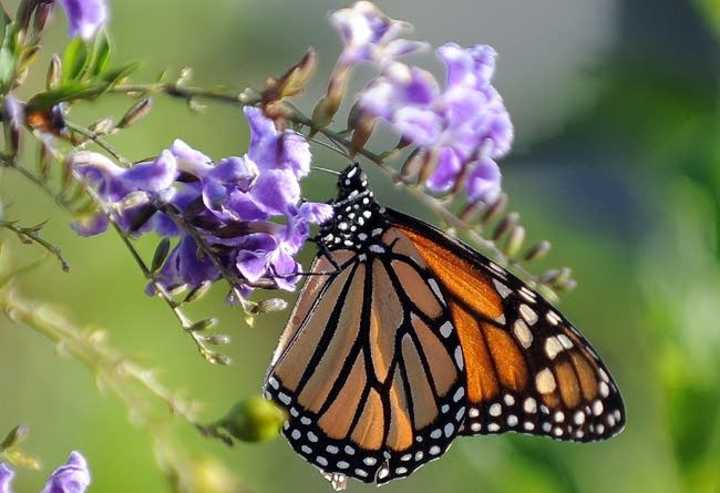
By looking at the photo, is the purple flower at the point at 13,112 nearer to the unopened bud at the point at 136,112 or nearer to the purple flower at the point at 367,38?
the unopened bud at the point at 136,112

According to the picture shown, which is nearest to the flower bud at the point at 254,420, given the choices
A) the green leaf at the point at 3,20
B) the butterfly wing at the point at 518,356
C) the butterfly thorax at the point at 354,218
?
the green leaf at the point at 3,20

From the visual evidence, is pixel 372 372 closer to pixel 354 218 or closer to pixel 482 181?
pixel 354 218

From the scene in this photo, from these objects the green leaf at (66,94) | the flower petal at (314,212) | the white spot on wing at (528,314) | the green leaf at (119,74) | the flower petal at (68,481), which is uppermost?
the green leaf at (119,74)

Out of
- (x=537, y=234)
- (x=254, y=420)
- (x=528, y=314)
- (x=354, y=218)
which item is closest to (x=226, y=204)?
(x=254, y=420)

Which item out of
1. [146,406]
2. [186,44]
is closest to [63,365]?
[186,44]

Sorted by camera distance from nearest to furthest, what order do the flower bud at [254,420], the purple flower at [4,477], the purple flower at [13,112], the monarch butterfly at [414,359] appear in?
the flower bud at [254,420]
the purple flower at [13,112]
the purple flower at [4,477]
the monarch butterfly at [414,359]

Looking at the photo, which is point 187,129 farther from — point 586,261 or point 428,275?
point 428,275

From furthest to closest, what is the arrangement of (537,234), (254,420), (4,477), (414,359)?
(537,234)
(414,359)
(4,477)
(254,420)
